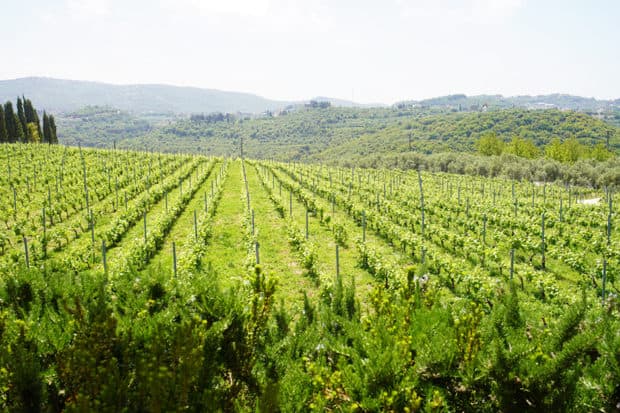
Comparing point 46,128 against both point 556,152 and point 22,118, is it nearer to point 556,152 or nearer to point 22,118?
point 22,118

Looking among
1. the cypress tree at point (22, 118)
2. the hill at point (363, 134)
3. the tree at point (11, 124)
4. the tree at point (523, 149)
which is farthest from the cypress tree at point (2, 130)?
the tree at point (523, 149)

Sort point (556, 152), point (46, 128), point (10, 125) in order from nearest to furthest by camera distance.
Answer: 1. point (10, 125)
2. point (46, 128)
3. point (556, 152)

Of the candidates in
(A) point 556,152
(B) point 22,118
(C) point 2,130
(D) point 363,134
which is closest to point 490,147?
(A) point 556,152

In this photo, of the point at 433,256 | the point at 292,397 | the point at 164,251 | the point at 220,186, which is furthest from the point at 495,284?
the point at 220,186

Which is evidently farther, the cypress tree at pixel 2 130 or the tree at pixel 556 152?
the tree at pixel 556 152

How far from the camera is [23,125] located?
179 ft

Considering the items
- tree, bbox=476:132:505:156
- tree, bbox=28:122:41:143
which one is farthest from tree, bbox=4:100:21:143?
tree, bbox=476:132:505:156

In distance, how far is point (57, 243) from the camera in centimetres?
1458

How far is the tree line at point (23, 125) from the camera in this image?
49750mm

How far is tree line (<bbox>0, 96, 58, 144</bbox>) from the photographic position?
49.8 meters

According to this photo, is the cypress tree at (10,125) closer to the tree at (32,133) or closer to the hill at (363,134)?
the tree at (32,133)

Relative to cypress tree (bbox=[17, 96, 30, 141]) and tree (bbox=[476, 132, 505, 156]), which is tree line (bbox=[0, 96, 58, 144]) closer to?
cypress tree (bbox=[17, 96, 30, 141])

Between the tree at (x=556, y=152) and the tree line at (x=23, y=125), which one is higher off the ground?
the tree line at (x=23, y=125)

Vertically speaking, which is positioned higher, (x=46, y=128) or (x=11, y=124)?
(x=11, y=124)
